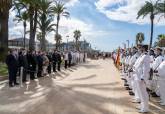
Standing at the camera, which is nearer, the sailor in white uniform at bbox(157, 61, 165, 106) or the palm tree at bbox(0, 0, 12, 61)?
the sailor in white uniform at bbox(157, 61, 165, 106)

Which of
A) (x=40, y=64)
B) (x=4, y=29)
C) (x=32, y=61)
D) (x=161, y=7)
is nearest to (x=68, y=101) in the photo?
(x=32, y=61)

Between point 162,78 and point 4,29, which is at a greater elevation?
point 4,29

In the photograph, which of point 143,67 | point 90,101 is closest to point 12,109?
point 90,101

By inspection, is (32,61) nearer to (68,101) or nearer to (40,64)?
(40,64)

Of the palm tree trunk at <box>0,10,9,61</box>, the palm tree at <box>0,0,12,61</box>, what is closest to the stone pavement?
the palm tree at <box>0,0,12,61</box>

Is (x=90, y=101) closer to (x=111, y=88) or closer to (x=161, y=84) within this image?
(x=161, y=84)

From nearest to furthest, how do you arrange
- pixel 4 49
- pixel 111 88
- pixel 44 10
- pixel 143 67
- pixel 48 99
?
pixel 143 67, pixel 48 99, pixel 111 88, pixel 4 49, pixel 44 10

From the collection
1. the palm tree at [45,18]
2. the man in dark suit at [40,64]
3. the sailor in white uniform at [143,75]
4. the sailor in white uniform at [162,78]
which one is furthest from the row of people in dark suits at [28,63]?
the palm tree at [45,18]

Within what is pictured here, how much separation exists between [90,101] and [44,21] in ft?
171

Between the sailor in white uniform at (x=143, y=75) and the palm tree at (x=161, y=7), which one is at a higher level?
the palm tree at (x=161, y=7)

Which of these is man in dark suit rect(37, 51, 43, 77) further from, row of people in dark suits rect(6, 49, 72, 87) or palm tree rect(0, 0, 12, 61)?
palm tree rect(0, 0, 12, 61)

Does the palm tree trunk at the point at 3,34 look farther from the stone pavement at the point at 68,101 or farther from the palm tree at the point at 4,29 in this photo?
the stone pavement at the point at 68,101

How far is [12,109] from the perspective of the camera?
13453 mm

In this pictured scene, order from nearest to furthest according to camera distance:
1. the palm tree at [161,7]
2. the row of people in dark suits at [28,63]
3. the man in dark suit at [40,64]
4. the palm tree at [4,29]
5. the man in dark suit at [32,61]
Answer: the row of people in dark suits at [28,63] < the man in dark suit at [32,61] < the man in dark suit at [40,64] < the palm tree at [4,29] < the palm tree at [161,7]
